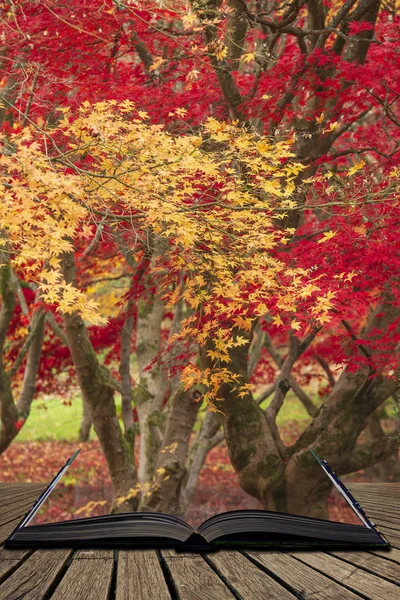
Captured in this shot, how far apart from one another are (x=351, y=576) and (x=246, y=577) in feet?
1.27

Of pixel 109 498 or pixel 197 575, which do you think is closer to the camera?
pixel 197 575

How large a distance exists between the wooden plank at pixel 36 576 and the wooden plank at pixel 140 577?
0.23m

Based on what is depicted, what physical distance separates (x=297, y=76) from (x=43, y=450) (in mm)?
11142

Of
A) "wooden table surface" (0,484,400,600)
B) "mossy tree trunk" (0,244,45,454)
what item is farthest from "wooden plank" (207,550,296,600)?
"mossy tree trunk" (0,244,45,454)

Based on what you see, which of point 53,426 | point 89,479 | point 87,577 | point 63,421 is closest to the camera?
point 87,577

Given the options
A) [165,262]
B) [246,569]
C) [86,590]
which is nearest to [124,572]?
[86,590]

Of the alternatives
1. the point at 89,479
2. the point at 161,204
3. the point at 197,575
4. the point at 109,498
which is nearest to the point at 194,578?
the point at 197,575

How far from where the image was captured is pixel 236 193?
5.11 m

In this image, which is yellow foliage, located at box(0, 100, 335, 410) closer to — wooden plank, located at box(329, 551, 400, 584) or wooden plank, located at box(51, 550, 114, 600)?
wooden plank, located at box(51, 550, 114, 600)

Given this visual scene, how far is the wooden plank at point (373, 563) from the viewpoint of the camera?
8.37ft

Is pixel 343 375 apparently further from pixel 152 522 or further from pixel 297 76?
pixel 152 522

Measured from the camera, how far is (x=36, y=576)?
2490 millimetres

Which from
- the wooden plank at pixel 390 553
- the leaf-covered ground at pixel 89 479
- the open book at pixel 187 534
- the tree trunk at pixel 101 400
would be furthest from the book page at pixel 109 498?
the wooden plank at pixel 390 553

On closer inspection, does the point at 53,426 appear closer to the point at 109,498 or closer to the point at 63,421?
the point at 63,421
